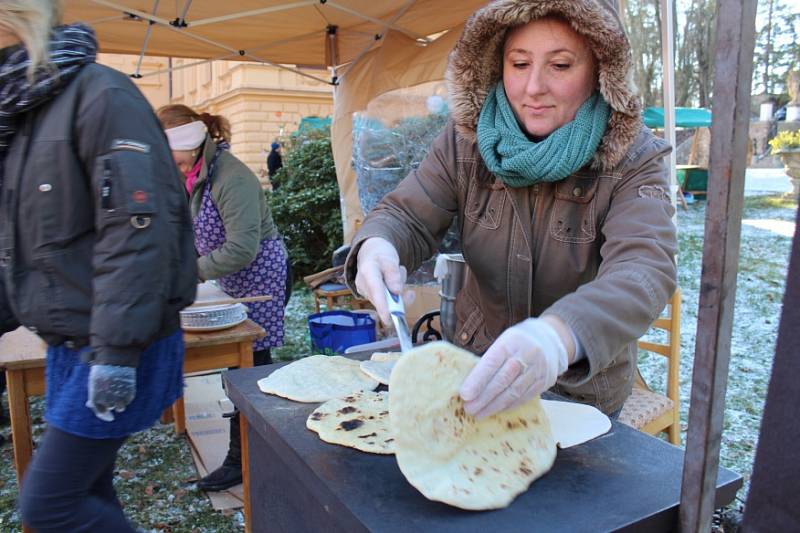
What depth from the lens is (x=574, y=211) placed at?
1649mm

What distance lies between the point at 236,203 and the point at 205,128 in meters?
0.49

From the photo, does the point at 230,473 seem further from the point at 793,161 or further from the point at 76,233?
the point at 793,161

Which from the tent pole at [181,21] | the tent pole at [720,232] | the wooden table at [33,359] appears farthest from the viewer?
the tent pole at [181,21]

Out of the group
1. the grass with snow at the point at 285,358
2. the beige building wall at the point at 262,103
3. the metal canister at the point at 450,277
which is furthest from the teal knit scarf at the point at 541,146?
the beige building wall at the point at 262,103

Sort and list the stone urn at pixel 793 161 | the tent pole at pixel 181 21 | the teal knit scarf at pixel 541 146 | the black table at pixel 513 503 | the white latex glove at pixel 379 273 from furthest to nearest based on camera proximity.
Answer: the stone urn at pixel 793 161
the tent pole at pixel 181 21
the teal knit scarf at pixel 541 146
the white latex glove at pixel 379 273
the black table at pixel 513 503

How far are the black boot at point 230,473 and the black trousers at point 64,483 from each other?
1.37 meters

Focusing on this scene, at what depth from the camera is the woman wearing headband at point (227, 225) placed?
330 centimetres

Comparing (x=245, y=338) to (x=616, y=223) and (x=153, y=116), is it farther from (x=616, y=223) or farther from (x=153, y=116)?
(x=616, y=223)

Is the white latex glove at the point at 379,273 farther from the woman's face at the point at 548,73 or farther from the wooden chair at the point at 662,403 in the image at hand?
the wooden chair at the point at 662,403

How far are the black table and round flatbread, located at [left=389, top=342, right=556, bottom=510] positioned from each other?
1.2 inches

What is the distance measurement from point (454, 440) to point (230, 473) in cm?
234

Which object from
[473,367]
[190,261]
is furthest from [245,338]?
[473,367]

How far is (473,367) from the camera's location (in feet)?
3.93

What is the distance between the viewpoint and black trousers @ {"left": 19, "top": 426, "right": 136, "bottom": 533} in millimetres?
1679
